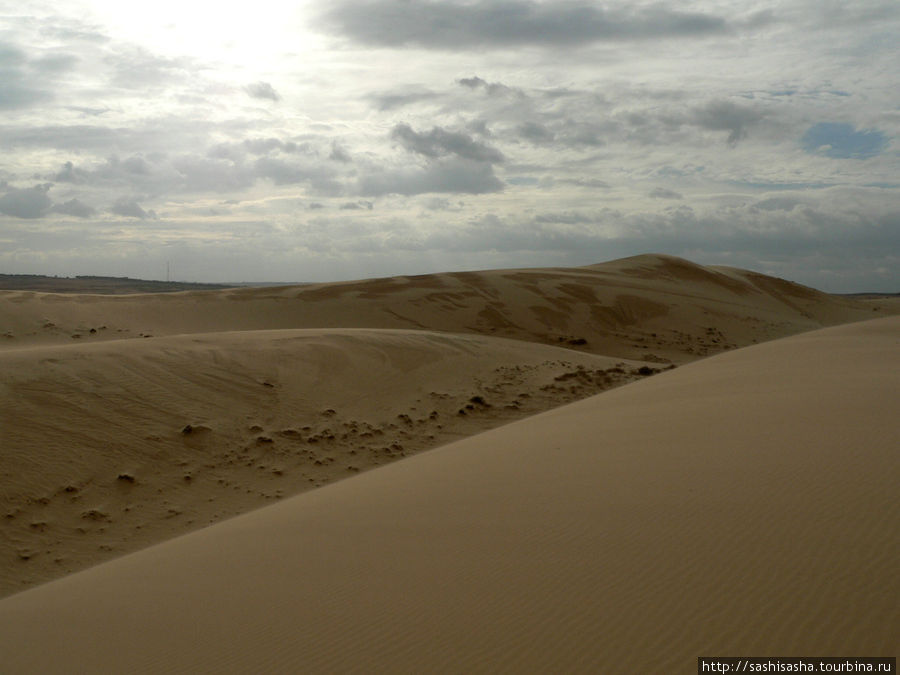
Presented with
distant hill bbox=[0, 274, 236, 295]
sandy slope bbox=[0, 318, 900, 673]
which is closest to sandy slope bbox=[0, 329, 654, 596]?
sandy slope bbox=[0, 318, 900, 673]

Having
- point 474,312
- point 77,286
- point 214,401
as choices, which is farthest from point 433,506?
point 77,286

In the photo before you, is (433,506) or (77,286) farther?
(77,286)

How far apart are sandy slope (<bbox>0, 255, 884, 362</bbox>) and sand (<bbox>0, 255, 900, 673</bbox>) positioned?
26.3 feet

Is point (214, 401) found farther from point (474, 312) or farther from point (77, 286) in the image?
point (77, 286)

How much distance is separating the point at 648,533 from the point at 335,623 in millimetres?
1746

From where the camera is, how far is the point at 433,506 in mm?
5422

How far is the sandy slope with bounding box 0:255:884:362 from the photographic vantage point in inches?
851

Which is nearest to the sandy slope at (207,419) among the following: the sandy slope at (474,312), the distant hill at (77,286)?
the sandy slope at (474,312)

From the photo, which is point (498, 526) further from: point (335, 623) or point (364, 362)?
point (364, 362)

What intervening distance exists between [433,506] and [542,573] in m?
Result: 1.82

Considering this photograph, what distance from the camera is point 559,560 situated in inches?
151

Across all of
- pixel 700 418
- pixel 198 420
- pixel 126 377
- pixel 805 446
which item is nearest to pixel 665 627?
pixel 805 446

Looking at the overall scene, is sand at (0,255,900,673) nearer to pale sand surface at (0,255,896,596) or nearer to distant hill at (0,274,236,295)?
pale sand surface at (0,255,896,596)

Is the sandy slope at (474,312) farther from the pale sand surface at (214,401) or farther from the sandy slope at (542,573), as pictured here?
the sandy slope at (542,573)
